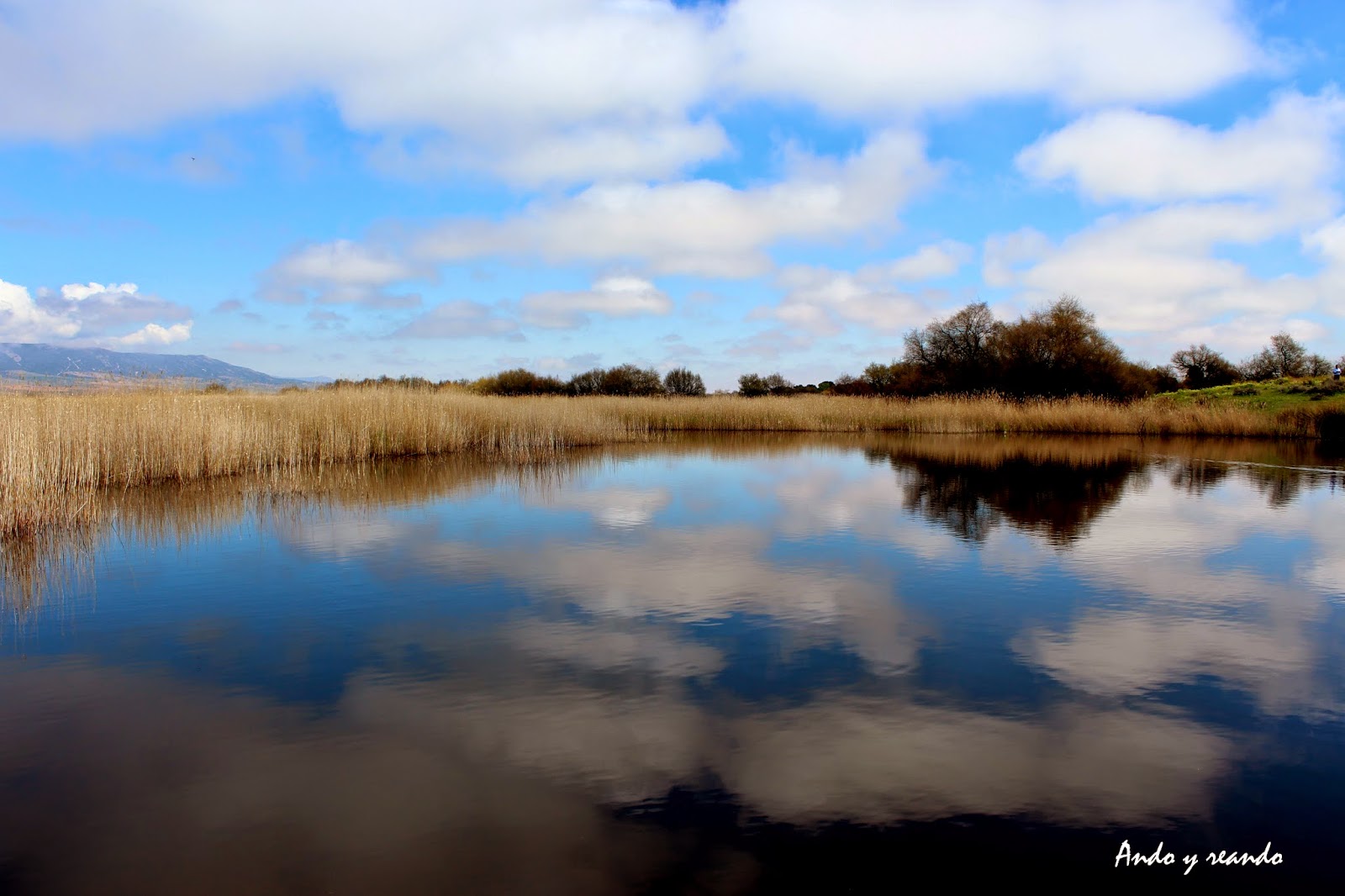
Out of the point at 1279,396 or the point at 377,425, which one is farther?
the point at 1279,396

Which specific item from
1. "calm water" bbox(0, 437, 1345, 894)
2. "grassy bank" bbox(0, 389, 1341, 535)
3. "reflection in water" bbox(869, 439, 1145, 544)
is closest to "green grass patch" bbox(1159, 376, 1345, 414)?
"grassy bank" bbox(0, 389, 1341, 535)

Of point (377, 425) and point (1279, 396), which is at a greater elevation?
point (1279, 396)

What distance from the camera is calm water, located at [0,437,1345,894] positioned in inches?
84.4

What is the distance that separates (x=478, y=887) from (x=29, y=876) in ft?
3.81

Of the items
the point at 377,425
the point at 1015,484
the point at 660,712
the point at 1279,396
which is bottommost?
the point at 660,712

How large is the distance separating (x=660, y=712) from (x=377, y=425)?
1165 centimetres

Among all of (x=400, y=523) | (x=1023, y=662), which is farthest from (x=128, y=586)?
(x=1023, y=662)

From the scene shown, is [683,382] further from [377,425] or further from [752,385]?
[377,425]

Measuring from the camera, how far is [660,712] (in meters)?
3.00

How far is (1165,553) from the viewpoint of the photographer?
604cm

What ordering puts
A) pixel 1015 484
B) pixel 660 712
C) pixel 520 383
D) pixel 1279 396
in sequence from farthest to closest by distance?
pixel 520 383, pixel 1279 396, pixel 1015 484, pixel 660 712

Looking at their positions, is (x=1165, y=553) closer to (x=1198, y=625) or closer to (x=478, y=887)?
(x=1198, y=625)

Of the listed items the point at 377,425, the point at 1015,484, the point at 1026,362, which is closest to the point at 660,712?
the point at 1015,484

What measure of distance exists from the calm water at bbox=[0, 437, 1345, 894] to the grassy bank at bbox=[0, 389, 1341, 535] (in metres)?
2.13
